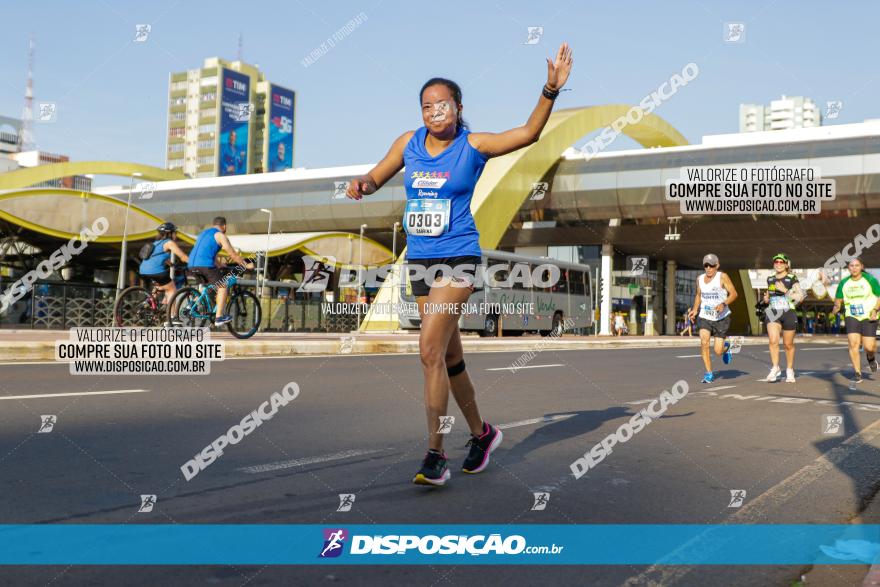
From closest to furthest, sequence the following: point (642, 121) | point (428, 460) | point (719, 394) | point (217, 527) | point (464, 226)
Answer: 1. point (217, 527)
2. point (428, 460)
3. point (464, 226)
4. point (719, 394)
5. point (642, 121)

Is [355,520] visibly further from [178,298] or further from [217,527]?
→ [178,298]

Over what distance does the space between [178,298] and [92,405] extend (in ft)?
20.1

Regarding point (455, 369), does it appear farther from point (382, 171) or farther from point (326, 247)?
point (326, 247)

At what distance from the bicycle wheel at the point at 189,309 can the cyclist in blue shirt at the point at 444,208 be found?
8.75 metres

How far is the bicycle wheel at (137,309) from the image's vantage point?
12336 millimetres

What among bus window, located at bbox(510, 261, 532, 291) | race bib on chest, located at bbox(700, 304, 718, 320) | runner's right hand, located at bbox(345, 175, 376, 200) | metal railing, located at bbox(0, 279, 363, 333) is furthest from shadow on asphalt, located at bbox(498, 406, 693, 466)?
bus window, located at bbox(510, 261, 532, 291)

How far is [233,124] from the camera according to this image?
150 metres

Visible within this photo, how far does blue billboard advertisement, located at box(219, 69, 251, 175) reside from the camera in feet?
486

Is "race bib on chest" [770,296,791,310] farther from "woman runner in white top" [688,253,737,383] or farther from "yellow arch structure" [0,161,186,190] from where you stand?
"yellow arch structure" [0,161,186,190]

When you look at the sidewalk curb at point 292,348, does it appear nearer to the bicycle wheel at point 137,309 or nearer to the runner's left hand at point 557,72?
the bicycle wheel at point 137,309

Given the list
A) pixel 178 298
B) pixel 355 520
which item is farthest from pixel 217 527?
pixel 178 298

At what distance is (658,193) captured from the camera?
42281 mm

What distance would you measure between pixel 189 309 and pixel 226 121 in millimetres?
145320

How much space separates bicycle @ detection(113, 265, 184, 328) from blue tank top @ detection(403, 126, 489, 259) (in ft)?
29.8
